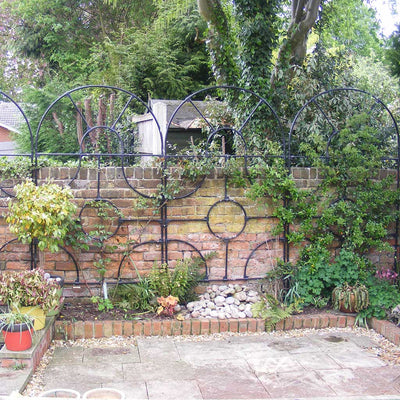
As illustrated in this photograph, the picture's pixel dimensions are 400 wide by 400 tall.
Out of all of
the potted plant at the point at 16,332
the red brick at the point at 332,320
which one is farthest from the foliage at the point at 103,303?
the red brick at the point at 332,320

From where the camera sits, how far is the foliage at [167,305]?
4.56 metres

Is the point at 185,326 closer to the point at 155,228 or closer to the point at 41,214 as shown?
the point at 155,228

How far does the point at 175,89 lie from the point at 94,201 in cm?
798

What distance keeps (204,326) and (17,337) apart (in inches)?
67.6

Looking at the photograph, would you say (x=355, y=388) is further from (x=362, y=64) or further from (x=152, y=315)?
(x=362, y=64)

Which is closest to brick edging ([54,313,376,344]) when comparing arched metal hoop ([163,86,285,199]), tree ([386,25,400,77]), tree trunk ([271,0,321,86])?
arched metal hoop ([163,86,285,199])

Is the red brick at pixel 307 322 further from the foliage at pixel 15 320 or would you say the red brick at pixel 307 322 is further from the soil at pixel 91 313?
the foliage at pixel 15 320

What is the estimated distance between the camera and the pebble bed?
4723 mm

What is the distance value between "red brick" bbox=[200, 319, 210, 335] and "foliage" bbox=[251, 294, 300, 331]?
49 centimetres

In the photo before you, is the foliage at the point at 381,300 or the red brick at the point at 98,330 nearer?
the red brick at the point at 98,330

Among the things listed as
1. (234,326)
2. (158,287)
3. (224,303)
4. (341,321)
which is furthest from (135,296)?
(341,321)

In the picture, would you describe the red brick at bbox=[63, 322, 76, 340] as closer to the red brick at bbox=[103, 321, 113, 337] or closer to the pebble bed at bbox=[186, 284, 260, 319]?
the red brick at bbox=[103, 321, 113, 337]

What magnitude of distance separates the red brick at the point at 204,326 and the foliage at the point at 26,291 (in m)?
1.37

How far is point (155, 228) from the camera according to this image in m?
4.99
